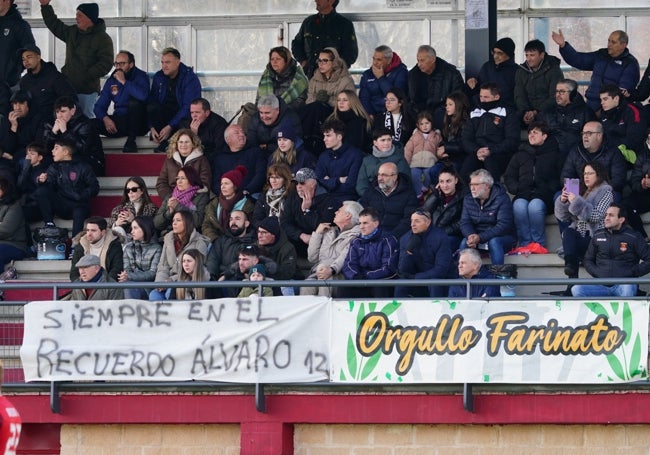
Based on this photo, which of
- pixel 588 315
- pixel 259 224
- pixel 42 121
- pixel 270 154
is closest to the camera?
pixel 588 315

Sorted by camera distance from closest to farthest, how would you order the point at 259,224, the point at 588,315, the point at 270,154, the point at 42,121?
1. the point at 588,315
2. the point at 259,224
3. the point at 270,154
4. the point at 42,121

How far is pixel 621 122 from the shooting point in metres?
18.4

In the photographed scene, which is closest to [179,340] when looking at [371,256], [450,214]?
[371,256]

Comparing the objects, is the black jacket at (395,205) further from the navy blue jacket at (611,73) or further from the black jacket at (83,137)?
the black jacket at (83,137)

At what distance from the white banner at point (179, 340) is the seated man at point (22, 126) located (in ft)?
15.6

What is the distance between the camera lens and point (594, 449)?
15.3 metres

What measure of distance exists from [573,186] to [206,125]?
4566mm

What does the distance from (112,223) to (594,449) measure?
19.7ft

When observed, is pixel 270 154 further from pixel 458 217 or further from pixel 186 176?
pixel 458 217

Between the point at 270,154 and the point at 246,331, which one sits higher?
the point at 270,154

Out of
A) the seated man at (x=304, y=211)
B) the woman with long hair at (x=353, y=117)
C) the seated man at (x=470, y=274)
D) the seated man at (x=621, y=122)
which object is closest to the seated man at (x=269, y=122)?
the woman with long hair at (x=353, y=117)

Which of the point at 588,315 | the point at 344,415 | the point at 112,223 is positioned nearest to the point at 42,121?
the point at 112,223

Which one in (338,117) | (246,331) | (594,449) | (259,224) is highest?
(338,117)

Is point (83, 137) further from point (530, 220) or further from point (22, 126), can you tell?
point (530, 220)
